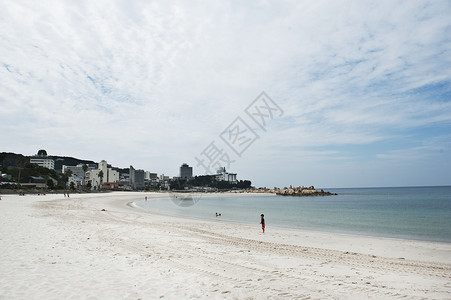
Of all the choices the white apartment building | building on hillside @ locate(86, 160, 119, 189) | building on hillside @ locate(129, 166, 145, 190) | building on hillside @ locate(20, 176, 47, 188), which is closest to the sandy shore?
building on hillside @ locate(20, 176, 47, 188)

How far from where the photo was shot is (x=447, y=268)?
33.3 feet

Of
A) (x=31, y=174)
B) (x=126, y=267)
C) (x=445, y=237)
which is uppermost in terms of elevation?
(x=31, y=174)

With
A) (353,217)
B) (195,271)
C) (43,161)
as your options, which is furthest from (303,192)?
(43,161)

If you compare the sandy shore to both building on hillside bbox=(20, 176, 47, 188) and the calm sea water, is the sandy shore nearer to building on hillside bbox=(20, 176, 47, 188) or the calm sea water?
the calm sea water

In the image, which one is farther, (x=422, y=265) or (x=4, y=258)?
(x=422, y=265)

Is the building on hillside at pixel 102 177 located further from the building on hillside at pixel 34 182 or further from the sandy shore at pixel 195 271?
the sandy shore at pixel 195 271

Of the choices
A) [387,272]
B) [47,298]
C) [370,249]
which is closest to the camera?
[47,298]

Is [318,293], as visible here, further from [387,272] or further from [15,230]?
[15,230]

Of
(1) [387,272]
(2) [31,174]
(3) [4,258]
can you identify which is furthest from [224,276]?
(2) [31,174]

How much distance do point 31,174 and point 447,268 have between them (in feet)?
348

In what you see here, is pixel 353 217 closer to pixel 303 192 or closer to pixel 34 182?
pixel 34 182

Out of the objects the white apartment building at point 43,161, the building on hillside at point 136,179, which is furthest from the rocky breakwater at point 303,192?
the white apartment building at point 43,161

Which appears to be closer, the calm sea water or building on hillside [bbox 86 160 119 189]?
the calm sea water

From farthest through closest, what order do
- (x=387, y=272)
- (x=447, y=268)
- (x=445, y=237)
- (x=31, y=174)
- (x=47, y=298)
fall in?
(x=31, y=174)
(x=445, y=237)
(x=447, y=268)
(x=387, y=272)
(x=47, y=298)
